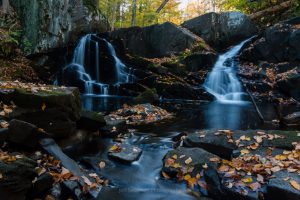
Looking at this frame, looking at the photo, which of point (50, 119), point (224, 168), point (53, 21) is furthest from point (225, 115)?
point (53, 21)

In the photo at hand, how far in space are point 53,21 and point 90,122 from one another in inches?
456

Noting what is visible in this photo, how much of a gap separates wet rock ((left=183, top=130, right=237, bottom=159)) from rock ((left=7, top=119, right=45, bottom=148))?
10.1 feet

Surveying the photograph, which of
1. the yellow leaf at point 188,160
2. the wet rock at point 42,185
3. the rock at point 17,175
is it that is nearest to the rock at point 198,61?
the yellow leaf at point 188,160

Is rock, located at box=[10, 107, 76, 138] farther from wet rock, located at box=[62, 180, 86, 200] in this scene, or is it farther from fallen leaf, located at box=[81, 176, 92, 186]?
wet rock, located at box=[62, 180, 86, 200]

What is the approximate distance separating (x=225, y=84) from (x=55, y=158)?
13392 millimetres

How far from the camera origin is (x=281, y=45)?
57.6 ft

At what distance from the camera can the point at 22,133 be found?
15.6 ft

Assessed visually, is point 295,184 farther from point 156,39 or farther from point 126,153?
point 156,39

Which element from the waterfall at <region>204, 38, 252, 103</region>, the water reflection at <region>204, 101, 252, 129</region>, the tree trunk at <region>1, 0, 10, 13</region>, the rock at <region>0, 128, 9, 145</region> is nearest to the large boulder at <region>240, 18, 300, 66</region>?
the waterfall at <region>204, 38, 252, 103</region>

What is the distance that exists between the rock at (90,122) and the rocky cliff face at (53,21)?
1085cm

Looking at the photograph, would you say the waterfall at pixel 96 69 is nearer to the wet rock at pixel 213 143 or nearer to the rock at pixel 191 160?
the wet rock at pixel 213 143

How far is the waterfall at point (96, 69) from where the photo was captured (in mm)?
17781

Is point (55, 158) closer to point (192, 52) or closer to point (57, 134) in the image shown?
point (57, 134)

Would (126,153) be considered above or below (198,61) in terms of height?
below
